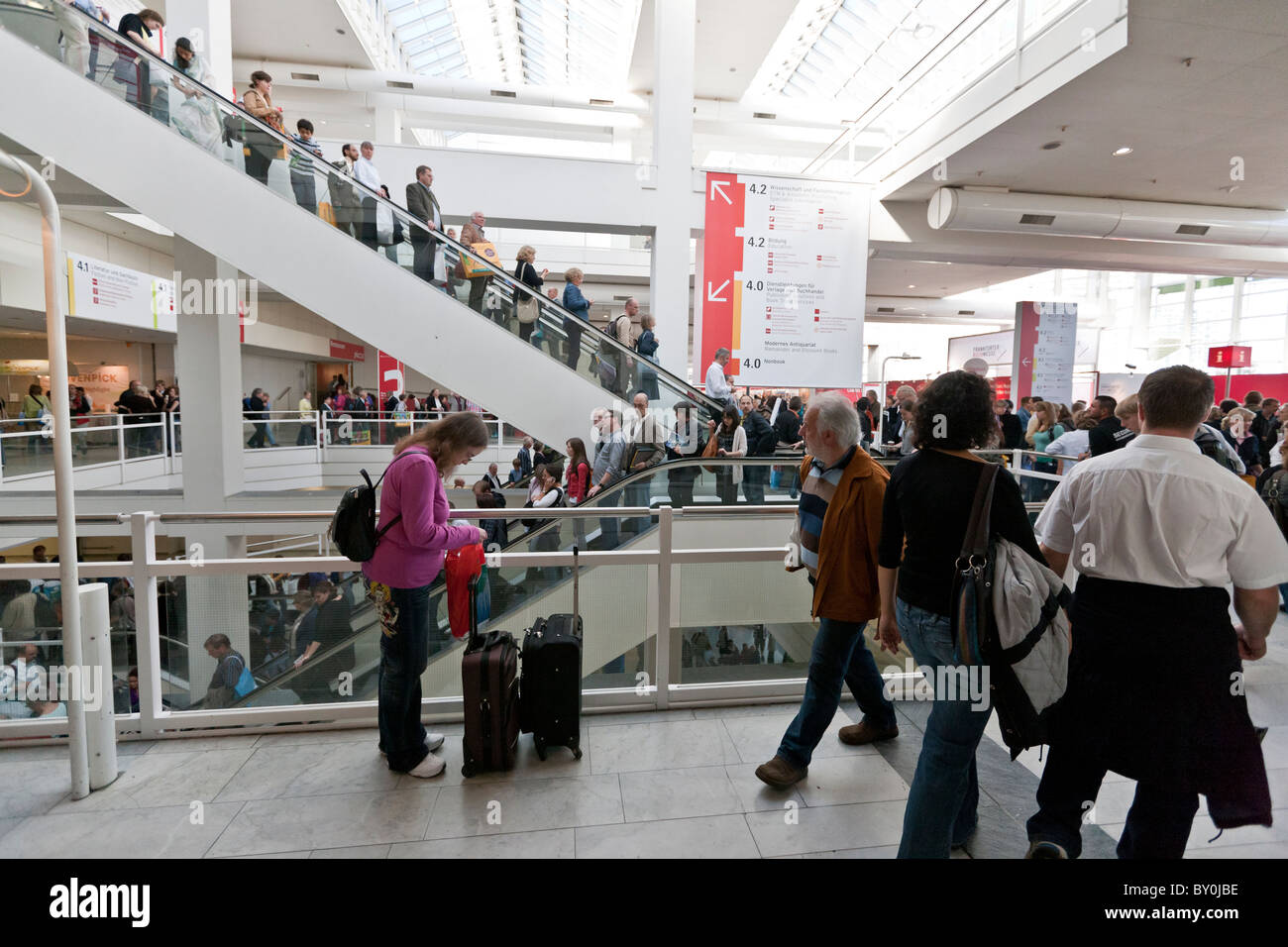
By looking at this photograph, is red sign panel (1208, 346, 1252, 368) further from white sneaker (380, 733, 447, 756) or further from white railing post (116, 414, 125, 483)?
white railing post (116, 414, 125, 483)

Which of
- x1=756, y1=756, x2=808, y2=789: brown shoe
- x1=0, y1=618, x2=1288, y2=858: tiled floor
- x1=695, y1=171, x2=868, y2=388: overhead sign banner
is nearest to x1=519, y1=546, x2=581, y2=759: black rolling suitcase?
A: x1=0, y1=618, x2=1288, y2=858: tiled floor

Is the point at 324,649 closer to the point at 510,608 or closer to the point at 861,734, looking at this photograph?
the point at 510,608

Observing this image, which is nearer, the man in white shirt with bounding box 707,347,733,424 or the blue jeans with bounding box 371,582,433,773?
the blue jeans with bounding box 371,582,433,773

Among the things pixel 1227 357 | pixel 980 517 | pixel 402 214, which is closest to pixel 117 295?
pixel 402 214

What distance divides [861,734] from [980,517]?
5.57 ft

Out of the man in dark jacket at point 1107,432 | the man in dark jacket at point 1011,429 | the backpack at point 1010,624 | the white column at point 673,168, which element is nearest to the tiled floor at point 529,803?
the backpack at point 1010,624

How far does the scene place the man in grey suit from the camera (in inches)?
318

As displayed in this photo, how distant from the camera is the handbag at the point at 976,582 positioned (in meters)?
1.97

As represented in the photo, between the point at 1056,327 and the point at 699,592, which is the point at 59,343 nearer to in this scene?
the point at 699,592

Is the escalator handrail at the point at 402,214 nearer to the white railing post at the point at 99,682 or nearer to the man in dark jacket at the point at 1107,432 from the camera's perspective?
the man in dark jacket at the point at 1107,432

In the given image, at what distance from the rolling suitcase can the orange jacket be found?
57.0 inches

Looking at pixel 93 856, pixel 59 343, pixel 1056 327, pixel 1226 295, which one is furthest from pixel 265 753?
→ pixel 1226 295

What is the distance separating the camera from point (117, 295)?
13617 millimetres

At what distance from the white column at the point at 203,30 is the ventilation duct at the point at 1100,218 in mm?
10921
